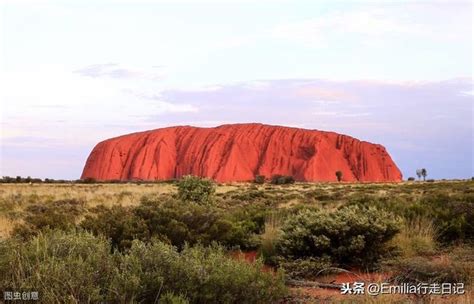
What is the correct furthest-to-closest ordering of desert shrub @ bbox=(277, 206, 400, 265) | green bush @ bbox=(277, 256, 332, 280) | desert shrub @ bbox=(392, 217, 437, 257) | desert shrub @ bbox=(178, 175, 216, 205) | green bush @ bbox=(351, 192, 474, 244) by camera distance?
1. desert shrub @ bbox=(178, 175, 216, 205)
2. green bush @ bbox=(351, 192, 474, 244)
3. desert shrub @ bbox=(392, 217, 437, 257)
4. desert shrub @ bbox=(277, 206, 400, 265)
5. green bush @ bbox=(277, 256, 332, 280)

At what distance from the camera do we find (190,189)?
23.2 m

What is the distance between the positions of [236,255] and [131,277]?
17.6 ft

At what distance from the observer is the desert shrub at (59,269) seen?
15.6 feet

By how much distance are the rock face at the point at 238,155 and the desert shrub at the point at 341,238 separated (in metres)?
99.5

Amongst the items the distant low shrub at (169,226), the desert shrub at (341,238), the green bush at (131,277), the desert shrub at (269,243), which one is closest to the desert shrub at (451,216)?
the desert shrub at (341,238)

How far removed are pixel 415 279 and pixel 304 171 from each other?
104358mm

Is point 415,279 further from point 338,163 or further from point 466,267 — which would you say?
point 338,163

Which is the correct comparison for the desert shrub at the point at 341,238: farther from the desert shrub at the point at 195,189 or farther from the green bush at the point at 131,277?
the desert shrub at the point at 195,189

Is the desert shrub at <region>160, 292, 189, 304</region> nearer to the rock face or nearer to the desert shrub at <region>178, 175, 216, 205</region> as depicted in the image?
the desert shrub at <region>178, 175, 216, 205</region>

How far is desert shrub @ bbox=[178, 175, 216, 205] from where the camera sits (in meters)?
22.1

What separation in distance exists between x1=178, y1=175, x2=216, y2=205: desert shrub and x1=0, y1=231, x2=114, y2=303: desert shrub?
15.5m

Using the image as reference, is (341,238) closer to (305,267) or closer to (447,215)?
(305,267)

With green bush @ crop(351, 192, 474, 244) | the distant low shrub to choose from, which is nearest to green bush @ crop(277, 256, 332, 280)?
the distant low shrub

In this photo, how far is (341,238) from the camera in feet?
31.5
